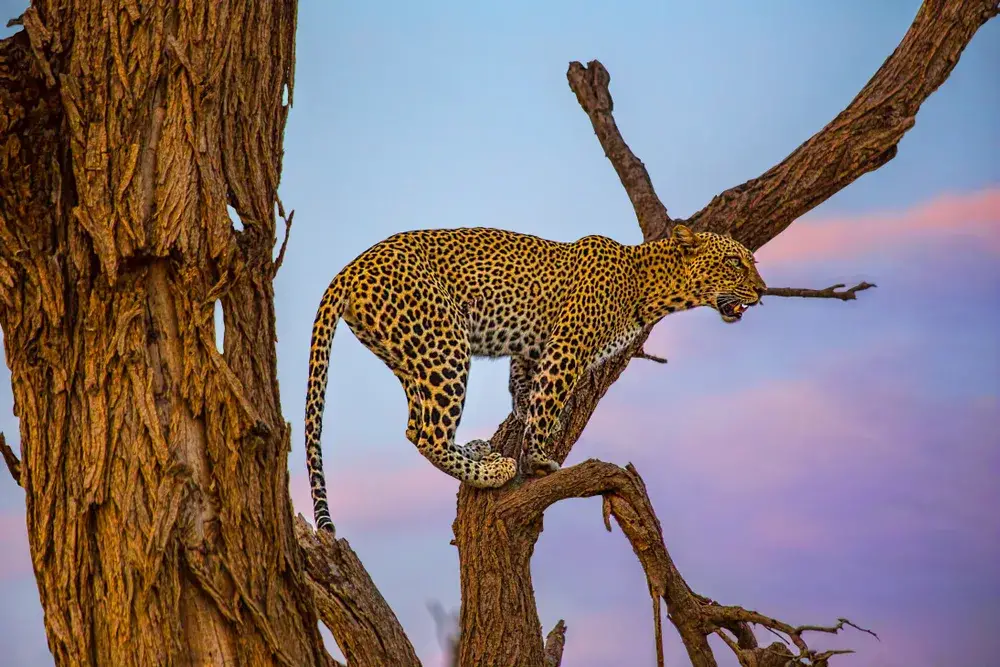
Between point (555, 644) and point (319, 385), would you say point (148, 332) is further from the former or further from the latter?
point (555, 644)

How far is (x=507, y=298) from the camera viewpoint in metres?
7.32

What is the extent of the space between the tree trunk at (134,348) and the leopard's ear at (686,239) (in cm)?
388

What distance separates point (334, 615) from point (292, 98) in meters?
3.11

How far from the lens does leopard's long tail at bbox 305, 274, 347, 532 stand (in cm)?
652

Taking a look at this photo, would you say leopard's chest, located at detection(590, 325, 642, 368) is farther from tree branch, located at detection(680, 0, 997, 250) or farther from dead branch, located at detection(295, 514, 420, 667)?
dead branch, located at detection(295, 514, 420, 667)

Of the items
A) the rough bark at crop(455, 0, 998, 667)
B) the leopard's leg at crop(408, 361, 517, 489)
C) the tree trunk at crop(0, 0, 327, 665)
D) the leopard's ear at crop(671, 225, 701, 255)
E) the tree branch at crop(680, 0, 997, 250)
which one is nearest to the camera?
the tree trunk at crop(0, 0, 327, 665)

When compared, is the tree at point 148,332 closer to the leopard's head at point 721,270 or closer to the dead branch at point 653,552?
the dead branch at point 653,552

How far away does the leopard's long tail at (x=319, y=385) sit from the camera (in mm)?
6523

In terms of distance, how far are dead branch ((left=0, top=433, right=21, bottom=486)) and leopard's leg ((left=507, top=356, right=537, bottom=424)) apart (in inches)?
145

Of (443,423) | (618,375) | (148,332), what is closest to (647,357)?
(618,375)

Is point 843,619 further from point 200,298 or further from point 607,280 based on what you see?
point 200,298

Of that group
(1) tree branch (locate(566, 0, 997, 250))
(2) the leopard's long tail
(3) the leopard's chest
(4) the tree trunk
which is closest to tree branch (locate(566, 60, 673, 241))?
(1) tree branch (locate(566, 0, 997, 250))

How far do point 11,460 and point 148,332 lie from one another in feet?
2.65

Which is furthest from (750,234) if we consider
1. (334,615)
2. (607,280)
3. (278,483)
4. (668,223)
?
(278,483)
